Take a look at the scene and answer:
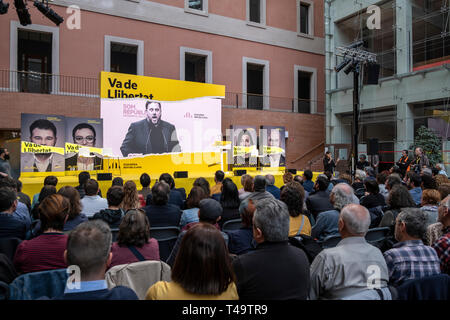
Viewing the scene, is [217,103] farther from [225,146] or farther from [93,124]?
[93,124]

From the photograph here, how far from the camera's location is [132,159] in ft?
38.0

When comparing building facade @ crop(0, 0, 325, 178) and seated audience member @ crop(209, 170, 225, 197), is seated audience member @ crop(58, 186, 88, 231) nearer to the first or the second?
seated audience member @ crop(209, 170, 225, 197)

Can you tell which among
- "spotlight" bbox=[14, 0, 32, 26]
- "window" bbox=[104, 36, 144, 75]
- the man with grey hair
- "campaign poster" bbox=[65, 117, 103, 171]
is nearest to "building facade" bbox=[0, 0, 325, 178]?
"window" bbox=[104, 36, 144, 75]

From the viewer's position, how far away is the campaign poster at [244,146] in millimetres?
13492

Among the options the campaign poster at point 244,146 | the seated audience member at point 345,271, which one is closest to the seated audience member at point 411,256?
the seated audience member at point 345,271

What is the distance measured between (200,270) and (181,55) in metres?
14.9

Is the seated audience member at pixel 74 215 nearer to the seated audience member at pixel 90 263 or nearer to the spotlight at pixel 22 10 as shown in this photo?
the seated audience member at pixel 90 263

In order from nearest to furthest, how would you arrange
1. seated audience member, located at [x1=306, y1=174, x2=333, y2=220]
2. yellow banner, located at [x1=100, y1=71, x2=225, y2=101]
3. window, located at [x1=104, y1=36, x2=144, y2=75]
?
1. seated audience member, located at [x1=306, y1=174, x2=333, y2=220]
2. yellow banner, located at [x1=100, y1=71, x2=225, y2=101]
3. window, located at [x1=104, y1=36, x2=144, y2=75]

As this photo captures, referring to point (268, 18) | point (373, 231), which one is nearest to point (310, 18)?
point (268, 18)

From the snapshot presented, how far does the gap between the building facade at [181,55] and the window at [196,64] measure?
0.17ft

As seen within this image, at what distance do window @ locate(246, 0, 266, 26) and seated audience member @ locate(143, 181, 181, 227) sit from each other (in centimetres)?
1573

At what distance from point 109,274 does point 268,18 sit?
711 inches

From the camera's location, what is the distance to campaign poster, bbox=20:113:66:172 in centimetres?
897

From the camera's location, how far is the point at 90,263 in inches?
58.5
